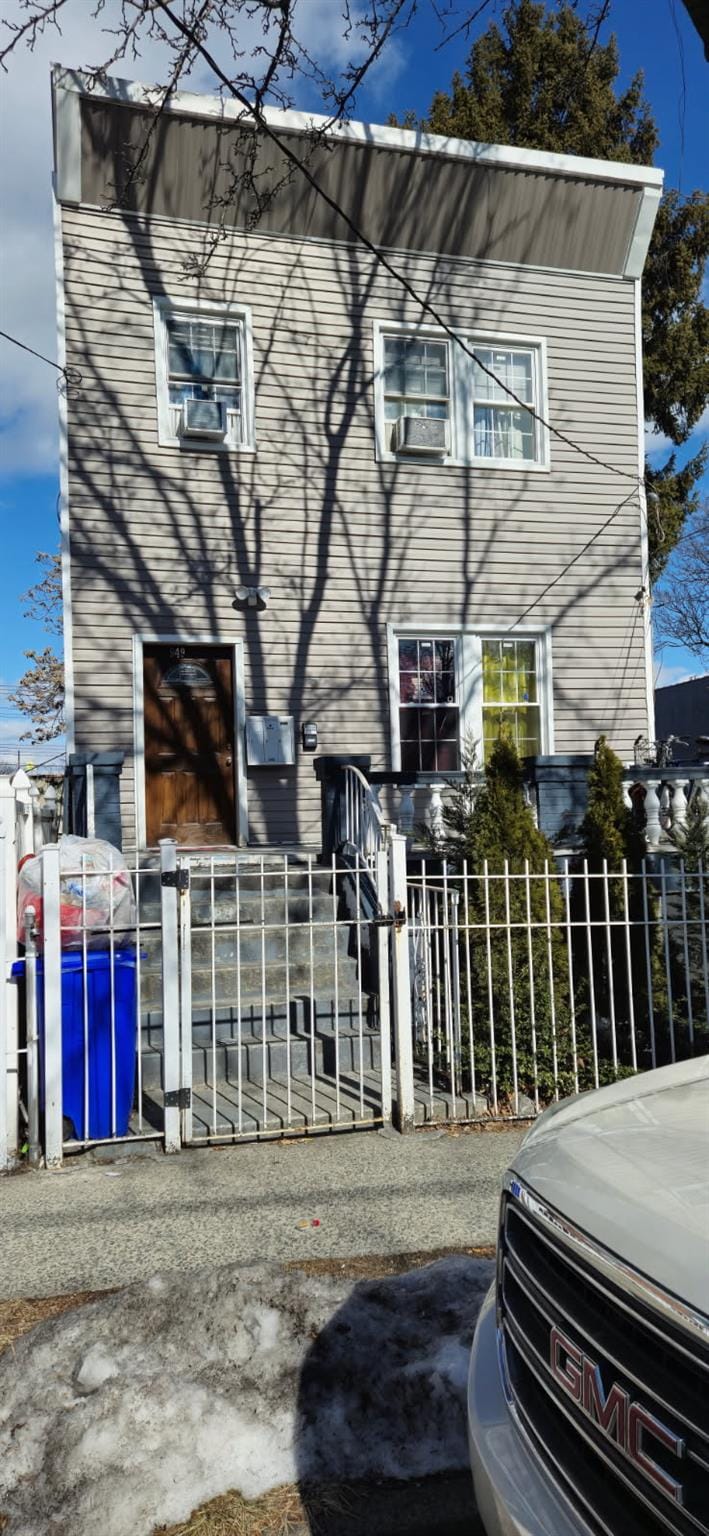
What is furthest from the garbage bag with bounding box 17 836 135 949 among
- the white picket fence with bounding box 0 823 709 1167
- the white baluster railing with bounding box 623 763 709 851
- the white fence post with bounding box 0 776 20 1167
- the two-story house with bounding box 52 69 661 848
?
the two-story house with bounding box 52 69 661 848

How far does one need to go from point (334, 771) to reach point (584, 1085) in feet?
11.1

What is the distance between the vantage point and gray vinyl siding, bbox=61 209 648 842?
1020 cm

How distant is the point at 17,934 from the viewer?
5.35m

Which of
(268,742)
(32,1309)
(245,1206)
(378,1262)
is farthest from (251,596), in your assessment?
(32,1309)

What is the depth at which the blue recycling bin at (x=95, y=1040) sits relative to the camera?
524cm

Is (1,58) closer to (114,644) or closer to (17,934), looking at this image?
(17,934)

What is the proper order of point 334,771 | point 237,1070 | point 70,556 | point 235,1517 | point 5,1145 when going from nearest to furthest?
point 235,1517
point 5,1145
point 237,1070
point 334,771
point 70,556

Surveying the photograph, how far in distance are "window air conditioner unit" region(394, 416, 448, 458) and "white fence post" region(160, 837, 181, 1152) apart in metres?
7.18

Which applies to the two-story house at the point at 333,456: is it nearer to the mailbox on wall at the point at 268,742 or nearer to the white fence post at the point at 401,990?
the mailbox on wall at the point at 268,742

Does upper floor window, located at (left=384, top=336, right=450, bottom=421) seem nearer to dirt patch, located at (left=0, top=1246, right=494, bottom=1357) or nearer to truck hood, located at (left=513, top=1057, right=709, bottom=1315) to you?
dirt patch, located at (left=0, top=1246, right=494, bottom=1357)

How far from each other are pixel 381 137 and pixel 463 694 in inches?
229

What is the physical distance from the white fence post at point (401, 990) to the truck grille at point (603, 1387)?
11.4 ft

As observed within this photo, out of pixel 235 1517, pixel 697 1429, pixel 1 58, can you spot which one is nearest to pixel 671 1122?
pixel 697 1429

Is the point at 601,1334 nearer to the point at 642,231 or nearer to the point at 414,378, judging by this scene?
the point at 414,378
